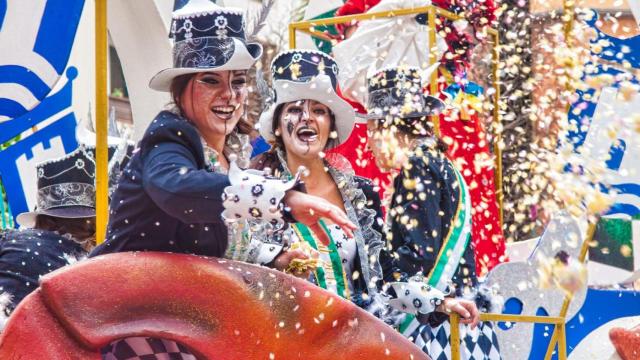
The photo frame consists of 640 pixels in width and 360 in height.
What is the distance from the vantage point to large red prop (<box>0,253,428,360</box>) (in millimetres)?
2430

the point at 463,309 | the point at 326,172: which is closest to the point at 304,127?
the point at 326,172

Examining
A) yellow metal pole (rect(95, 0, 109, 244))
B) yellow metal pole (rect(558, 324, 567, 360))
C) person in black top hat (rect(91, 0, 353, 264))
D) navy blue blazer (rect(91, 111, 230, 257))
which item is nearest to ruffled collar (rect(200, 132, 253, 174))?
person in black top hat (rect(91, 0, 353, 264))

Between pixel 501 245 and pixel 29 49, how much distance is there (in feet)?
9.56

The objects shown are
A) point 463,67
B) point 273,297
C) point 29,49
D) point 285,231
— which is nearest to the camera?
point 273,297

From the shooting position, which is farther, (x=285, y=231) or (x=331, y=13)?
(x=331, y=13)

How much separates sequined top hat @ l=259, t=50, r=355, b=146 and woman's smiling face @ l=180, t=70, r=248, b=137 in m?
1.18

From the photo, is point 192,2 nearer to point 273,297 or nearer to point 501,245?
point 273,297

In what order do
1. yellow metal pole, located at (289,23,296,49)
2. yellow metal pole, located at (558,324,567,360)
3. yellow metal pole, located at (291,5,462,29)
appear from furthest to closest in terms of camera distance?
yellow metal pole, located at (289,23,296,49), yellow metal pole, located at (291,5,462,29), yellow metal pole, located at (558,324,567,360)

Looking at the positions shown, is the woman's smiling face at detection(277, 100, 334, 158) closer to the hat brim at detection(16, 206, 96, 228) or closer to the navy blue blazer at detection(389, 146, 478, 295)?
the navy blue blazer at detection(389, 146, 478, 295)

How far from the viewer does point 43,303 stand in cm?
246

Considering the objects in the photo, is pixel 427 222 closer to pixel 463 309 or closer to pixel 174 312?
pixel 463 309

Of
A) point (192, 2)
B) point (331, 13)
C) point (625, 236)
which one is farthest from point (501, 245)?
point (192, 2)

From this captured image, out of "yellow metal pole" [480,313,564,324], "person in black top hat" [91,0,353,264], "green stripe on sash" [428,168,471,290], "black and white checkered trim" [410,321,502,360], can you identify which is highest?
"person in black top hat" [91,0,353,264]

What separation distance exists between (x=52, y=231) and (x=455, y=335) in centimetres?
196
